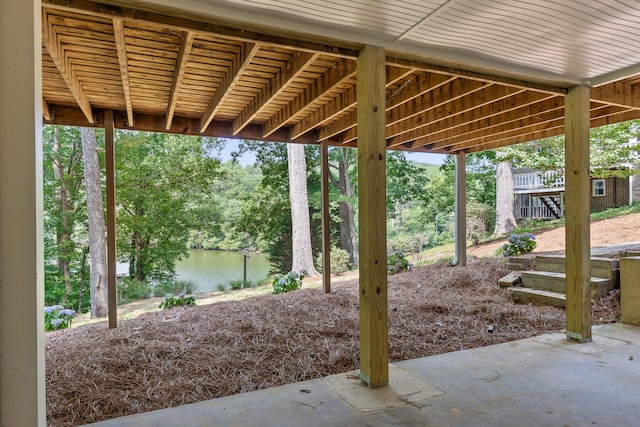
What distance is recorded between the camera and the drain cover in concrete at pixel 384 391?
2320 mm

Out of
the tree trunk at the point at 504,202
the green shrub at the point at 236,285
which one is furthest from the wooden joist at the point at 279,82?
the tree trunk at the point at 504,202

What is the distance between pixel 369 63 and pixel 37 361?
2.43m

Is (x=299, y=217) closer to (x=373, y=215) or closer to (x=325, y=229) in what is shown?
(x=325, y=229)

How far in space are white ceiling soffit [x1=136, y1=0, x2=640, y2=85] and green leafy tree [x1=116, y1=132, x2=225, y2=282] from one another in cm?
A: 981

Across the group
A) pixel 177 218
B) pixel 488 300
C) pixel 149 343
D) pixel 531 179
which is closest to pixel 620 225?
pixel 488 300

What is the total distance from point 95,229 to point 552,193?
18.3 metres

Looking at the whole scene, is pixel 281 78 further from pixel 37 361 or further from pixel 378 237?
pixel 37 361

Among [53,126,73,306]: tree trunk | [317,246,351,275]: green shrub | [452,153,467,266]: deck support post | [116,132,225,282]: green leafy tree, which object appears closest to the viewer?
[452,153,467,266]: deck support post

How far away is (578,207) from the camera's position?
3344 mm

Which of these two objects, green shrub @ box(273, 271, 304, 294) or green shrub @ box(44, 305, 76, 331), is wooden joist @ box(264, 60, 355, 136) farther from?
green shrub @ box(44, 305, 76, 331)

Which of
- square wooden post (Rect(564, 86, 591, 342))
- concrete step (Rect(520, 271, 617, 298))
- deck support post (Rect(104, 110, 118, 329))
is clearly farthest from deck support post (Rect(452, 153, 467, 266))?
deck support post (Rect(104, 110, 118, 329))

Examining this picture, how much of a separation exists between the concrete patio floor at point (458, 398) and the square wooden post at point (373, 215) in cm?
25

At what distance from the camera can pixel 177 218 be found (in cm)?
1224

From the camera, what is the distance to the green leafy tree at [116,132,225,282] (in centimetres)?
1108
